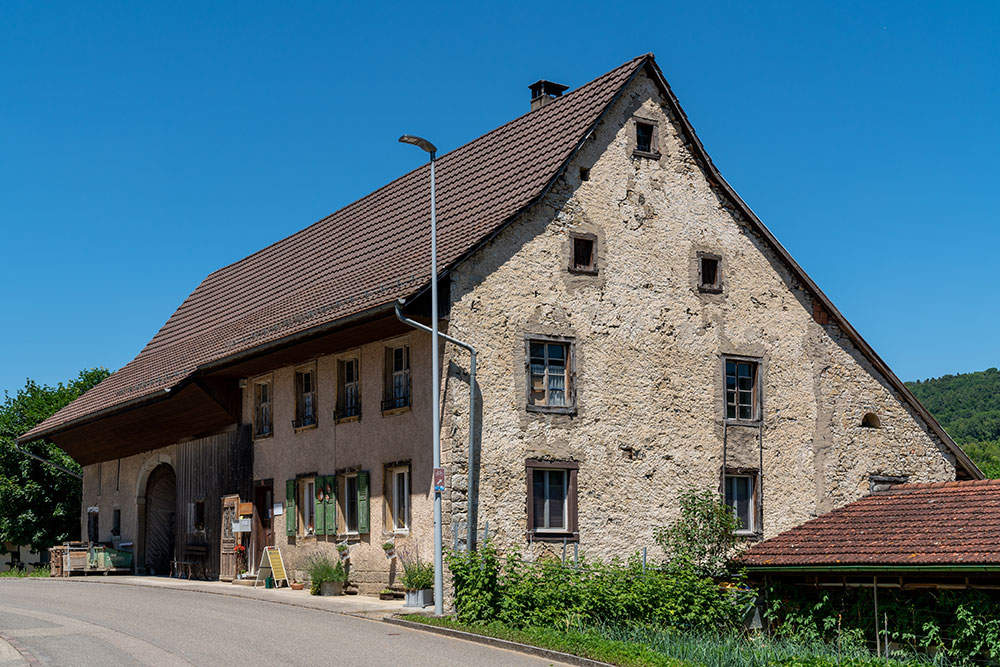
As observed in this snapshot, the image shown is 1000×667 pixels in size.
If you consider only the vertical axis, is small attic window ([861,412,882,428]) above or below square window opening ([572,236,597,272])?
below

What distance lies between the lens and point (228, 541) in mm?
30453

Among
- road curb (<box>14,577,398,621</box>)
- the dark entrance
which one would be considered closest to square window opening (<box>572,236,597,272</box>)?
road curb (<box>14,577,398,621</box>)

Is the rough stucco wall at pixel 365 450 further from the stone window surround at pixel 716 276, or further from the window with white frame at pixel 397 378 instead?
the stone window surround at pixel 716 276

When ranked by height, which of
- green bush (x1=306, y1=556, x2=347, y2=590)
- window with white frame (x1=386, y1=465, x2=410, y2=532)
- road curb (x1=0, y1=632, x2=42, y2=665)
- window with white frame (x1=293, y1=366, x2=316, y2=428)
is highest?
window with white frame (x1=293, y1=366, x2=316, y2=428)

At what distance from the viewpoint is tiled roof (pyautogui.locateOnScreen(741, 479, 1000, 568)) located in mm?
21500

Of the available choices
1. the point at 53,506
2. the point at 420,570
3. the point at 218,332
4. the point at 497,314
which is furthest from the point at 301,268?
the point at 53,506

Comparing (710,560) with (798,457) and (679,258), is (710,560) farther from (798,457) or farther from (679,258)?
(679,258)

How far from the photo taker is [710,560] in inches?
995

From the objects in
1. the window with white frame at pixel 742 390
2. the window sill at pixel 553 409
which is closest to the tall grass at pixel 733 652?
the window sill at pixel 553 409

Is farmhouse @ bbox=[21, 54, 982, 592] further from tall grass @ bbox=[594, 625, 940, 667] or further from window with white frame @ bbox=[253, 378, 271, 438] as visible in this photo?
tall grass @ bbox=[594, 625, 940, 667]

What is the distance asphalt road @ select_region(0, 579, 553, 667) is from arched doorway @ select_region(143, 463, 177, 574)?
1124 centimetres

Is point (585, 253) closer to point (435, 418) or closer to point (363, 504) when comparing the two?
point (435, 418)

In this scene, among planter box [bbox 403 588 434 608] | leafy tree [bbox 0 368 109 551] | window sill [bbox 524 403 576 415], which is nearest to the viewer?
planter box [bbox 403 588 434 608]

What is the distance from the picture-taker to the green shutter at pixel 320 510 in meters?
A: 26.7
